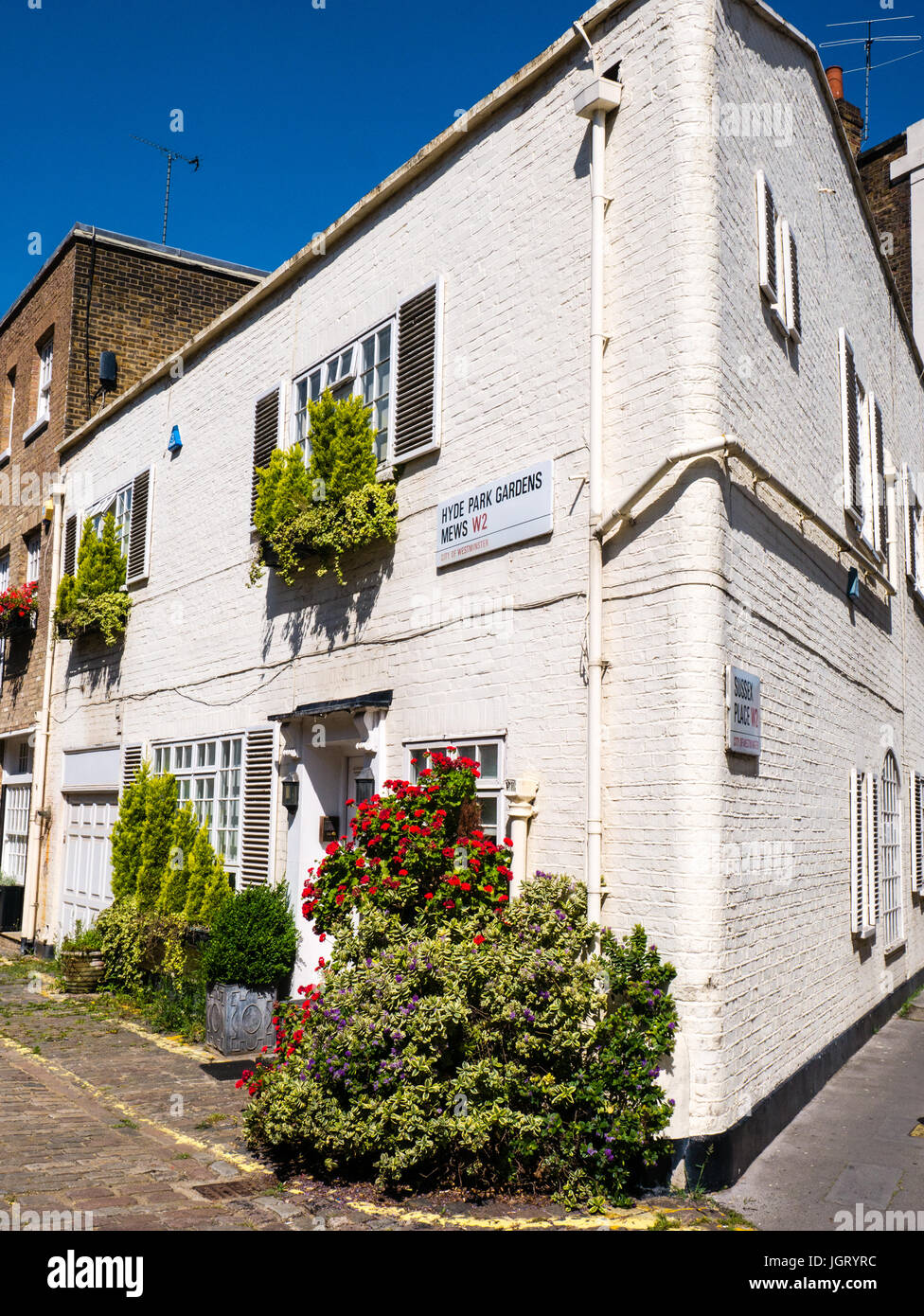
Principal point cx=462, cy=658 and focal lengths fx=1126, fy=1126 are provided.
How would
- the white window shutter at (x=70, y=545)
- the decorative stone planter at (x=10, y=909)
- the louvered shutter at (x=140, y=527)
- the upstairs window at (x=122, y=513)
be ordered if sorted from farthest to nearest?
the decorative stone planter at (x=10, y=909) < the white window shutter at (x=70, y=545) < the upstairs window at (x=122, y=513) < the louvered shutter at (x=140, y=527)

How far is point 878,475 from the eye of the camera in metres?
11.7

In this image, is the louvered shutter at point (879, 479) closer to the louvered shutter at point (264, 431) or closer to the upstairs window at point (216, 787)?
the louvered shutter at point (264, 431)

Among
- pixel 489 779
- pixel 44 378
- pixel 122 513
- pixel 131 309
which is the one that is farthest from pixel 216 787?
pixel 44 378

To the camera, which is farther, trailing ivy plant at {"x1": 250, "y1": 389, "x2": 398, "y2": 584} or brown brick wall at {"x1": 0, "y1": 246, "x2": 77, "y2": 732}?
brown brick wall at {"x1": 0, "y1": 246, "x2": 77, "y2": 732}

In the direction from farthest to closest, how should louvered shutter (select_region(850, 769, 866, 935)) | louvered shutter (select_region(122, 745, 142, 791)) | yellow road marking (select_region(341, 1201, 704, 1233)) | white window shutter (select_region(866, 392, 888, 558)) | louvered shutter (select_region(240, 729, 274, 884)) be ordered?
louvered shutter (select_region(122, 745, 142, 791)), white window shutter (select_region(866, 392, 888, 558)), louvered shutter (select_region(240, 729, 274, 884)), louvered shutter (select_region(850, 769, 866, 935)), yellow road marking (select_region(341, 1201, 704, 1233))

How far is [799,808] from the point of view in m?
7.99

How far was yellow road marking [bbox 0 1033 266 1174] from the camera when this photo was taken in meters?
6.31

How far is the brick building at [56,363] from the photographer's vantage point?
17016 millimetres

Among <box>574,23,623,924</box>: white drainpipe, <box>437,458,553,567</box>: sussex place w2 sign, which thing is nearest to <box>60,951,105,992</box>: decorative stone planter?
<box>437,458,553,567</box>: sussex place w2 sign

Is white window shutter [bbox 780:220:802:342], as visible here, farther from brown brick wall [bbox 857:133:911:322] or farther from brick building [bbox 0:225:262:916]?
brick building [bbox 0:225:262:916]

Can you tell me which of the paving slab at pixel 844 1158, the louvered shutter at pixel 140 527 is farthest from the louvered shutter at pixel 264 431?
the paving slab at pixel 844 1158

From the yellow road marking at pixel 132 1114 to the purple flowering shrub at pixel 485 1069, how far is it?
22cm

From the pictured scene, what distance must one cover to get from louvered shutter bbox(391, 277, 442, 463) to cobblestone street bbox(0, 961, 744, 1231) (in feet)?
16.5

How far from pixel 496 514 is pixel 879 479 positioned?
19.0ft
